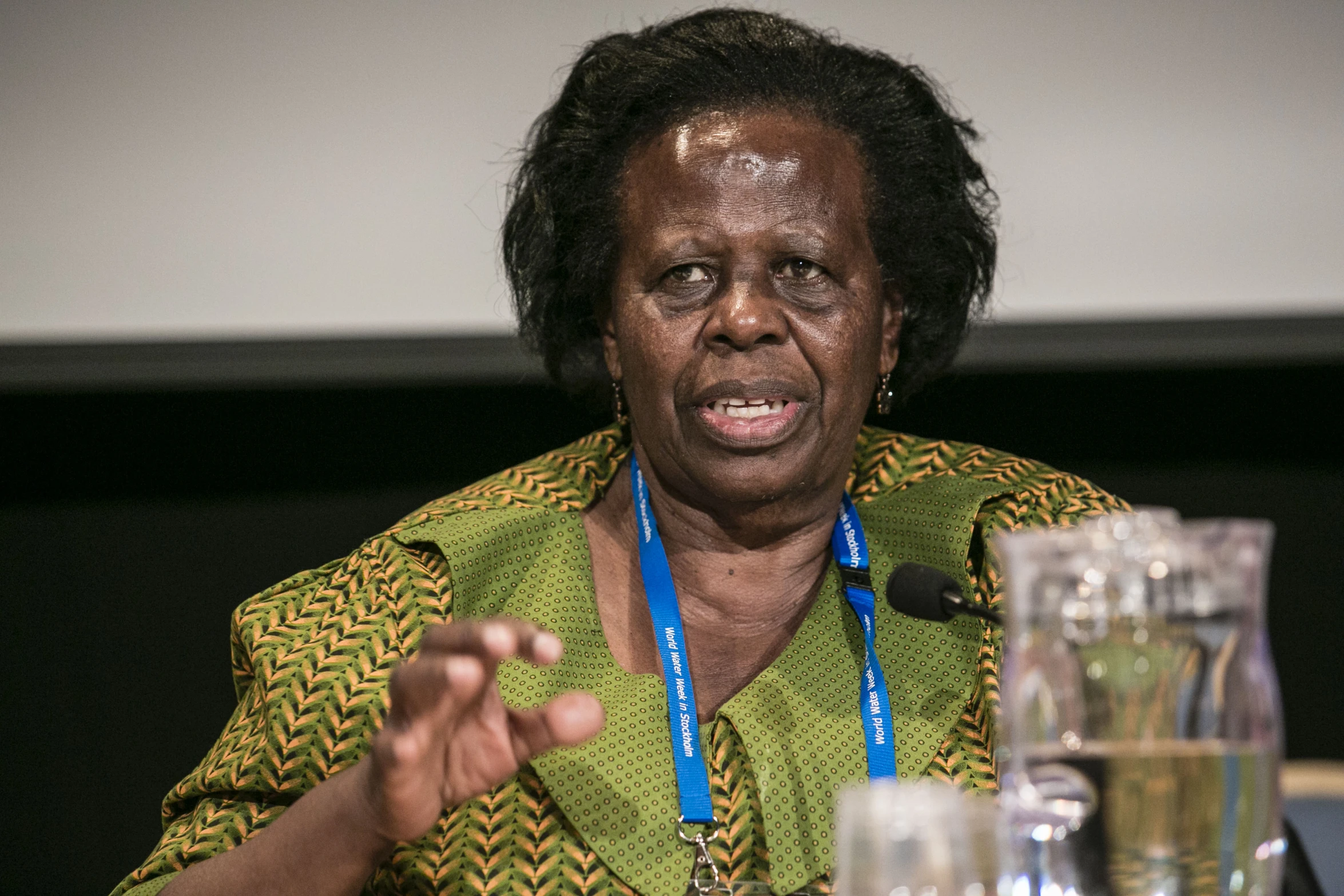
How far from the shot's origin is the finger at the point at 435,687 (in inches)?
44.1

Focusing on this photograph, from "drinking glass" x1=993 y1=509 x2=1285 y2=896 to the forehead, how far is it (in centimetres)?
111

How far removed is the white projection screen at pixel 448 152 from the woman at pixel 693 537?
0.34 metres

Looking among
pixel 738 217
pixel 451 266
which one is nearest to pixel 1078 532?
pixel 738 217

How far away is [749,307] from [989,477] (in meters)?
0.52

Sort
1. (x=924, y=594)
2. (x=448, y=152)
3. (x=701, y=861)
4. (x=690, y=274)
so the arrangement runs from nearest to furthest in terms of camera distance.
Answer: (x=924, y=594), (x=701, y=861), (x=690, y=274), (x=448, y=152)

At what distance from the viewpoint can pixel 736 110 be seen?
79.9 inches

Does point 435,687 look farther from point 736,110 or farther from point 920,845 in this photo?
point 736,110

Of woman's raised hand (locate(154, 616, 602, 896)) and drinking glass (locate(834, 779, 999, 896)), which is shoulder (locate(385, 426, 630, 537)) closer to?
woman's raised hand (locate(154, 616, 602, 896))

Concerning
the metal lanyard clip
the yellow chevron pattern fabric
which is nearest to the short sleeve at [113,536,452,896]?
the yellow chevron pattern fabric

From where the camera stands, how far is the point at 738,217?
193 cm

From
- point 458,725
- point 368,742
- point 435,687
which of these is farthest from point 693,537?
point 435,687

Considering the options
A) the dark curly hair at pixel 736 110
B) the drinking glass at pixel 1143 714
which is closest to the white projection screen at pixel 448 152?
the dark curly hair at pixel 736 110

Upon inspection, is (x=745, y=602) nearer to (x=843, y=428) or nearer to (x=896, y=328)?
(x=843, y=428)

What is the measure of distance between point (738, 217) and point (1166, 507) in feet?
4.36
